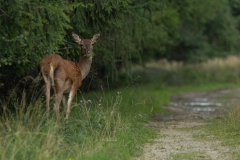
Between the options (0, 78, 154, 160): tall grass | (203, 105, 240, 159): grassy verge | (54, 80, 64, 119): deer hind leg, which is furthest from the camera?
(54, 80, 64, 119): deer hind leg

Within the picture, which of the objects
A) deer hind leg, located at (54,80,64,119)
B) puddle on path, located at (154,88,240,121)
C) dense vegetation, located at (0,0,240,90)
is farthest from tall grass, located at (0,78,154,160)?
puddle on path, located at (154,88,240,121)

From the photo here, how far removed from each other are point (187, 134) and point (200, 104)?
10688 mm

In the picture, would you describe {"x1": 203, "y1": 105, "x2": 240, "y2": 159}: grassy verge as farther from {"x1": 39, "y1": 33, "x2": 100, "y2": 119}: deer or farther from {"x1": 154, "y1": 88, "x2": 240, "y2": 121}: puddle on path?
{"x1": 39, "y1": 33, "x2": 100, "y2": 119}: deer

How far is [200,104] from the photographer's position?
84.6 feet

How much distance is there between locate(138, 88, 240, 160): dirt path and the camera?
12.0 m

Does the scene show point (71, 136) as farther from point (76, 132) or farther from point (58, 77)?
point (58, 77)

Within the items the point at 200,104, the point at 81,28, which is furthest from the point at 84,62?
the point at 200,104

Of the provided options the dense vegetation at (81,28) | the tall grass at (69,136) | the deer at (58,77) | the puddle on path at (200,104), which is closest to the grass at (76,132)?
the tall grass at (69,136)

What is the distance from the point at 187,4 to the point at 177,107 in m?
9.45

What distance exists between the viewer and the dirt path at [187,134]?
11992 mm

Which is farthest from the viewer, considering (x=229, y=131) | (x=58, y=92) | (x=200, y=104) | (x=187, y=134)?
(x=200, y=104)

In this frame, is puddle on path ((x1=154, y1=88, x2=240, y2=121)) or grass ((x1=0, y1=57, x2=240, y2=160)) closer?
grass ((x1=0, y1=57, x2=240, y2=160))

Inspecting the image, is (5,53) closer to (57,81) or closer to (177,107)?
(57,81)

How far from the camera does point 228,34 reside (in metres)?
44.7
